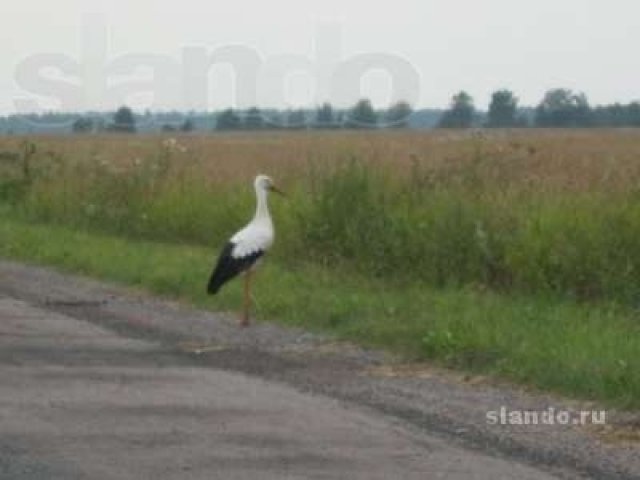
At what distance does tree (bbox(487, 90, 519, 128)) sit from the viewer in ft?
160

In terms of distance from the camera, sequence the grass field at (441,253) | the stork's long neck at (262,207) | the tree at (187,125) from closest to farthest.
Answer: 1. the grass field at (441,253)
2. the stork's long neck at (262,207)
3. the tree at (187,125)

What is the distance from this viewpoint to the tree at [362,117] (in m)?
34.4

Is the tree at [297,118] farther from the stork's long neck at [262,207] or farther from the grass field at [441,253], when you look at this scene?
the stork's long neck at [262,207]

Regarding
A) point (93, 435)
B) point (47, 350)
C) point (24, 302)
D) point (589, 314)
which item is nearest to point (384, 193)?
point (24, 302)

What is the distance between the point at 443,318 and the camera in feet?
46.0

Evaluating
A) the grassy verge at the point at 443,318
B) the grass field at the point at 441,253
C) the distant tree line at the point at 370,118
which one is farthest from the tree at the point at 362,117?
the grassy verge at the point at 443,318

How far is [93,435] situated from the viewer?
31.2 ft

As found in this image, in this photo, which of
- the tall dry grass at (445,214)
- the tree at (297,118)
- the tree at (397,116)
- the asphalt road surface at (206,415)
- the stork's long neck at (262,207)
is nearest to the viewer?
the asphalt road surface at (206,415)

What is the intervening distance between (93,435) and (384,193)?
10.1 m

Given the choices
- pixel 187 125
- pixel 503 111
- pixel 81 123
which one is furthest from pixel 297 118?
pixel 187 125

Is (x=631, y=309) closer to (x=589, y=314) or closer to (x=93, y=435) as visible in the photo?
(x=589, y=314)

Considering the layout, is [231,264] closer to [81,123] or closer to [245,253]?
[245,253]

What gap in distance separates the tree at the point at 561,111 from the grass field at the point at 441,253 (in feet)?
99.1

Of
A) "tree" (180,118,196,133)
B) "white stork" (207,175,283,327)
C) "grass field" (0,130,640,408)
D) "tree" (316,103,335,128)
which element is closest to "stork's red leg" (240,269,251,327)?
"white stork" (207,175,283,327)
